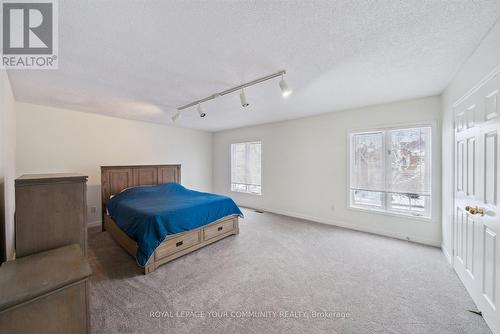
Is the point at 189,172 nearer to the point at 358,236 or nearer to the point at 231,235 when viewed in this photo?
the point at 231,235

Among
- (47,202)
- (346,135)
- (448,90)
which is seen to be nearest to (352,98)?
(346,135)

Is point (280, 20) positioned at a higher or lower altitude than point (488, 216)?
higher

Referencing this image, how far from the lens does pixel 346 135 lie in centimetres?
371

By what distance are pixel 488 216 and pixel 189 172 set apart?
557 cm

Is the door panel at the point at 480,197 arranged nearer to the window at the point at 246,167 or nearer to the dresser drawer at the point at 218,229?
the dresser drawer at the point at 218,229

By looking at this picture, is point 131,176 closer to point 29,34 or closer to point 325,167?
point 29,34

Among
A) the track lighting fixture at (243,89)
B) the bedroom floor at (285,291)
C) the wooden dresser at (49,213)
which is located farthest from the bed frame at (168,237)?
the track lighting fixture at (243,89)

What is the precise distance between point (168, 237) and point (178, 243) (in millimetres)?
198

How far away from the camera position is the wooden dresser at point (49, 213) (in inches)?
47.9

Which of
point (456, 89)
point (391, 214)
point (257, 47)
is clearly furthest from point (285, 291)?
point (456, 89)

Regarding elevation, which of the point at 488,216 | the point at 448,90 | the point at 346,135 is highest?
the point at 448,90

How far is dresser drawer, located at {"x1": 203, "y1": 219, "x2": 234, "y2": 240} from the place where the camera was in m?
2.95

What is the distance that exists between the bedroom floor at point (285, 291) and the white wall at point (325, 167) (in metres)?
0.49

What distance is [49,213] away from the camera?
4.25ft
